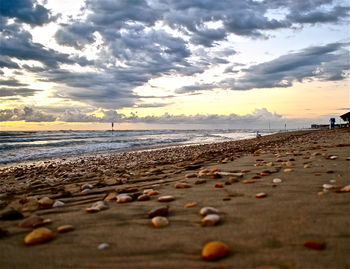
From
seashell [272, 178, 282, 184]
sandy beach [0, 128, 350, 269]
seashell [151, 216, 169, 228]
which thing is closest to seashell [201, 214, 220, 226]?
sandy beach [0, 128, 350, 269]

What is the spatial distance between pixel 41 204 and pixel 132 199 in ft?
3.37

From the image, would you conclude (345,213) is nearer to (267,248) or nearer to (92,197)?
(267,248)

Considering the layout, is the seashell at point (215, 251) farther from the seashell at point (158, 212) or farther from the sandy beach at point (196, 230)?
the seashell at point (158, 212)

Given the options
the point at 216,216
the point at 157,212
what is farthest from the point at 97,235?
the point at 216,216

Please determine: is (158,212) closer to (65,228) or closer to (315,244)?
(65,228)

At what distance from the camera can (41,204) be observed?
2943mm

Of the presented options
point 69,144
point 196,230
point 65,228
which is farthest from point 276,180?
point 69,144

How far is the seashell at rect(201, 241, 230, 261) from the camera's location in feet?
4.82

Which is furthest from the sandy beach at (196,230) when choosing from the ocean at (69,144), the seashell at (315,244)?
the ocean at (69,144)

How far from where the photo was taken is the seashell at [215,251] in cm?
147

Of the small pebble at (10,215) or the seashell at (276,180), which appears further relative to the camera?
the seashell at (276,180)

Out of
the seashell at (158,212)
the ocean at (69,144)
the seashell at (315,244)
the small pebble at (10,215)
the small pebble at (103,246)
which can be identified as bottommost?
the ocean at (69,144)

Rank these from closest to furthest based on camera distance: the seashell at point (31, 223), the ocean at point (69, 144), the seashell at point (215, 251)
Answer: the seashell at point (215, 251), the seashell at point (31, 223), the ocean at point (69, 144)

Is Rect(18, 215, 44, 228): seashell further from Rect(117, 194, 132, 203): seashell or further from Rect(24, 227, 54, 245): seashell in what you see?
Rect(117, 194, 132, 203): seashell
